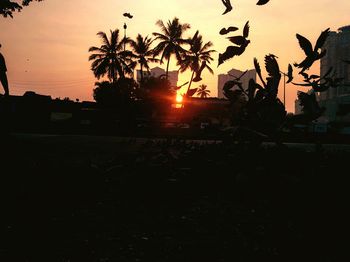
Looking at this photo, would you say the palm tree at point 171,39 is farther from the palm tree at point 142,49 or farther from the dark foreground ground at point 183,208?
the dark foreground ground at point 183,208

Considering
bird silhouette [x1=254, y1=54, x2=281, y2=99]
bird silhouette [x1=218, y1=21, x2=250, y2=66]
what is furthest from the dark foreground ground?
bird silhouette [x1=218, y1=21, x2=250, y2=66]

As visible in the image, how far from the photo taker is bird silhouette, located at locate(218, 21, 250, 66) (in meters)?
1.46

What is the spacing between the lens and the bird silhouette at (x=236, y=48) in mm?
1457

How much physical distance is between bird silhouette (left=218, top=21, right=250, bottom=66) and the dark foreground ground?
1.96ft

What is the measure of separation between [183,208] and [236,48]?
1.19m

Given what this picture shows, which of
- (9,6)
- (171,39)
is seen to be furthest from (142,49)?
(9,6)

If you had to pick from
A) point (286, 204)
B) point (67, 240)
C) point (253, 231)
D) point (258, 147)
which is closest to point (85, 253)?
point (67, 240)

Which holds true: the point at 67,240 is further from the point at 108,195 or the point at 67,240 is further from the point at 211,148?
the point at 211,148

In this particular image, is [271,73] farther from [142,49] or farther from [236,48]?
[142,49]

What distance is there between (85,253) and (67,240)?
190 millimetres

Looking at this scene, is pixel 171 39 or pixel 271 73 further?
pixel 171 39

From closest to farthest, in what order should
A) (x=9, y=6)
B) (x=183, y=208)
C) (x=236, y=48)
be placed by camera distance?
(x=236, y=48) < (x=183, y=208) < (x=9, y=6)

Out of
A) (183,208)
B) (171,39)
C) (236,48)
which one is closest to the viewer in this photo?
(236,48)

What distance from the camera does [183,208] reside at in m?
2.32
